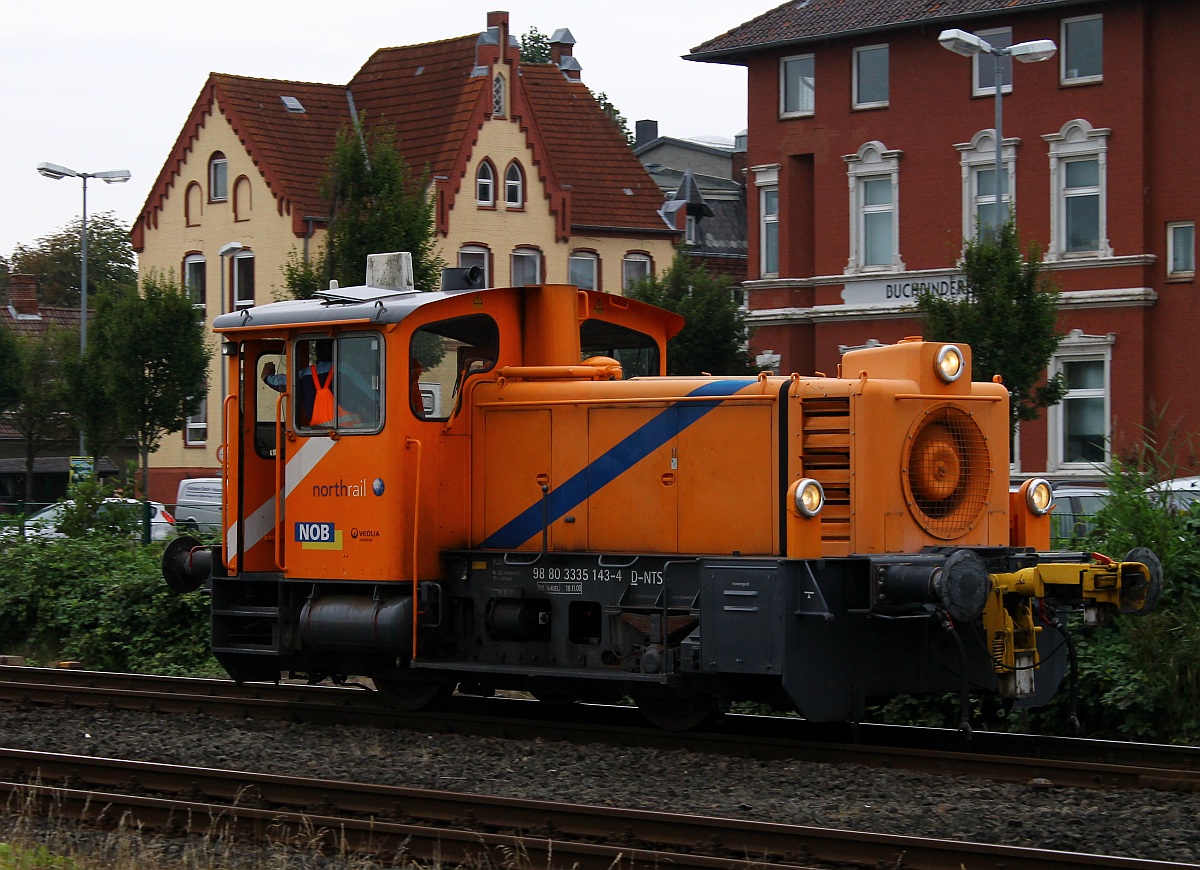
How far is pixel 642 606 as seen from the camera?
32.8 ft

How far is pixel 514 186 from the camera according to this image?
1677 inches

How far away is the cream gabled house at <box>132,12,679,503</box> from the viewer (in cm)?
4100

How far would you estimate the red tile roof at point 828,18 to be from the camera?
31469mm

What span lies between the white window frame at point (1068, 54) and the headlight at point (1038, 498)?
2248 centimetres

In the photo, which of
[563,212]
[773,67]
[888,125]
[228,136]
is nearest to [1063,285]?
[888,125]

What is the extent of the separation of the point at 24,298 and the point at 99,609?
44969 mm

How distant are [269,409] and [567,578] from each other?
267 centimetres

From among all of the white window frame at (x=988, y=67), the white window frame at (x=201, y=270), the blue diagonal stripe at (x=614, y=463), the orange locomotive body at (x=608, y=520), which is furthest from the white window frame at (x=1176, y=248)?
the white window frame at (x=201, y=270)

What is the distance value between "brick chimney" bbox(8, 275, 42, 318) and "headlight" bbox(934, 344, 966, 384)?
51.8 metres

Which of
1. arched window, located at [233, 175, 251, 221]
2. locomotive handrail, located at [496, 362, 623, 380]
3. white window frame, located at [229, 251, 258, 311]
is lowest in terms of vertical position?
locomotive handrail, located at [496, 362, 623, 380]

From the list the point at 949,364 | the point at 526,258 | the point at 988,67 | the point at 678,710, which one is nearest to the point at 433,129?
the point at 526,258

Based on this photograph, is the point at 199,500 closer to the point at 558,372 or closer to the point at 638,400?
the point at 558,372

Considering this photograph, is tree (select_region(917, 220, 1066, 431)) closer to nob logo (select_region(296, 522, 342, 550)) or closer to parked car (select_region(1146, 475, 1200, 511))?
parked car (select_region(1146, 475, 1200, 511))

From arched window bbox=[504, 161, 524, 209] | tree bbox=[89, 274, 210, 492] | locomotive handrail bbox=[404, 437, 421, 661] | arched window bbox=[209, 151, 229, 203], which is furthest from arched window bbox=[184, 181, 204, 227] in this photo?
locomotive handrail bbox=[404, 437, 421, 661]
